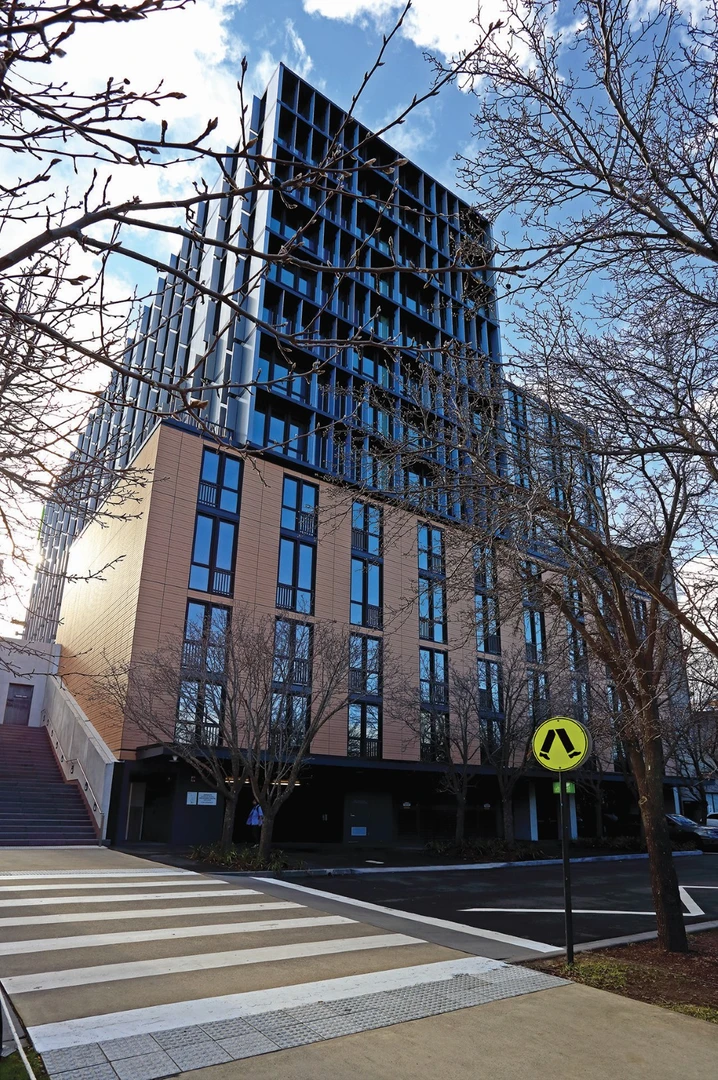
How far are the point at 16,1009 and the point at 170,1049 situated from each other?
1.53 metres

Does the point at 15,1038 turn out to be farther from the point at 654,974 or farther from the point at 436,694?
the point at 436,694

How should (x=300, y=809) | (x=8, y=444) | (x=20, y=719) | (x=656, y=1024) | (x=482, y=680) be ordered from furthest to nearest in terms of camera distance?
1. (x=20, y=719)
2. (x=482, y=680)
3. (x=300, y=809)
4. (x=8, y=444)
5. (x=656, y=1024)

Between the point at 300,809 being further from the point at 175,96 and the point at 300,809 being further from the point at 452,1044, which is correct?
the point at 175,96

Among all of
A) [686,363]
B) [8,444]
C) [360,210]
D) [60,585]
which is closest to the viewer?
[8,444]

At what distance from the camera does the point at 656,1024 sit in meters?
5.59

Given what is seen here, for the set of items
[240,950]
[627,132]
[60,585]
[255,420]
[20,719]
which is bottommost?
[240,950]

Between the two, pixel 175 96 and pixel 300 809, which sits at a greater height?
pixel 175 96

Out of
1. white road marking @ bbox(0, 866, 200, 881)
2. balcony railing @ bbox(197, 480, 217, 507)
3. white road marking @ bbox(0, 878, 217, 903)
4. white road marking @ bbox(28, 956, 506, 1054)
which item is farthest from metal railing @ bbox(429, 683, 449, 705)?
white road marking @ bbox(28, 956, 506, 1054)

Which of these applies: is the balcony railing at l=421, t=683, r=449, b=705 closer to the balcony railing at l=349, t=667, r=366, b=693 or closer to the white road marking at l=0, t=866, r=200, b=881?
the balcony railing at l=349, t=667, r=366, b=693

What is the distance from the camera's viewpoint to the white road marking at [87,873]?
13.0m

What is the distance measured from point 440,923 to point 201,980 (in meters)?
4.57

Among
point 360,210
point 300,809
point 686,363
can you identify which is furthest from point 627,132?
point 360,210

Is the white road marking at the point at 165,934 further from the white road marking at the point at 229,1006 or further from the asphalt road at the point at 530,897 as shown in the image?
the white road marking at the point at 229,1006

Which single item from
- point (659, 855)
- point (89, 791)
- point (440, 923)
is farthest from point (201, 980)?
point (89, 791)
